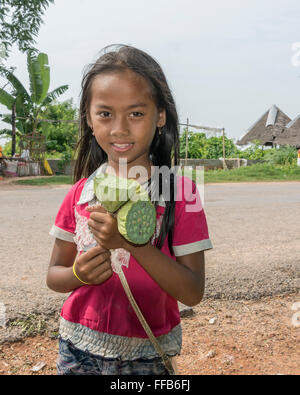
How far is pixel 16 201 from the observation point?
8.39m

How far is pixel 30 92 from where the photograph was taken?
660 inches

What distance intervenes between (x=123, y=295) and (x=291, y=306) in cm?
200

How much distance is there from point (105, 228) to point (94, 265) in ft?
0.53

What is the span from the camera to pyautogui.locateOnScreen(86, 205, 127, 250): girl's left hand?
3.09 ft

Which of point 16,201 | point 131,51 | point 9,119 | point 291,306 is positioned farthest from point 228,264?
point 9,119

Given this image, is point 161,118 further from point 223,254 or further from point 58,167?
point 58,167

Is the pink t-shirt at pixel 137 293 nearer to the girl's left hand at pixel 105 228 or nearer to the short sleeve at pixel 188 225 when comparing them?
the short sleeve at pixel 188 225

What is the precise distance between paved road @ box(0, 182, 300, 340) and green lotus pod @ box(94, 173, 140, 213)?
70.8 inches

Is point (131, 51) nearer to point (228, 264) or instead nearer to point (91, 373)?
point (91, 373)

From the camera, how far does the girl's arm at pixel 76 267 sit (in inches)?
41.8

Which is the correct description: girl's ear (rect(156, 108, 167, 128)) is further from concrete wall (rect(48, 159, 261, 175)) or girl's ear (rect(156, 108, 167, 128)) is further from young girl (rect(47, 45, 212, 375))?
concrete wall (rect(48, 159, 261, 175))

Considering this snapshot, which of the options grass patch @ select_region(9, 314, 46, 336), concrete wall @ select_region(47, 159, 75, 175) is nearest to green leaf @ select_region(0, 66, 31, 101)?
concrete wall @ select_region(47, 159, 75, 175)

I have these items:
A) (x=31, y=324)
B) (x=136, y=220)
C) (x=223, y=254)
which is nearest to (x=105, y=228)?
(x=136, y=220)

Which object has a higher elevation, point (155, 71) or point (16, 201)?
point (155, 71)
